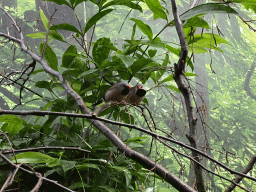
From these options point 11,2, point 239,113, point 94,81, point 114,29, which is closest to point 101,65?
point 94,81

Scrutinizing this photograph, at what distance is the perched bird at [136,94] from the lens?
470 millimetres

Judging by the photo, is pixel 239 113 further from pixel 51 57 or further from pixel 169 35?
pixel 51 57

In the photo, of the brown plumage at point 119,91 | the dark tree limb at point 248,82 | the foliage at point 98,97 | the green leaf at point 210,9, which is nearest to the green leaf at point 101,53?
the foliage at point 98,97

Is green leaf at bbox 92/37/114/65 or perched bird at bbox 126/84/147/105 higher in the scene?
green leaf at bbox 92/37/114/65

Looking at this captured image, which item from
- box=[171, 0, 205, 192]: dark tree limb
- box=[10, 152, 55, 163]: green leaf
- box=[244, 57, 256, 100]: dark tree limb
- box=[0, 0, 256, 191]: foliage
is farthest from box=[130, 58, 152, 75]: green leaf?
box=[244, 57, 256, 100]: dark tree limb

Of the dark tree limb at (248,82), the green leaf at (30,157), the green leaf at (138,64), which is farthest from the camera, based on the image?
the dark tree limb at (248,82)

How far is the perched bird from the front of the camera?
1.54 ft

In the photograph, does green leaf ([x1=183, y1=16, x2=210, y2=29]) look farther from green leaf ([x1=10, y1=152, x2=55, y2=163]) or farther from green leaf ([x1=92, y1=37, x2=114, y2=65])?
green leaf ([x1=10, y1=152, x2=55, y2=163])

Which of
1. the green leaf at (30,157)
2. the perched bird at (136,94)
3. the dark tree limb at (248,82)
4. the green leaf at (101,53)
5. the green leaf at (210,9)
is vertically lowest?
the dark tree limb at (248,82)

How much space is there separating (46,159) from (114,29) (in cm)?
489

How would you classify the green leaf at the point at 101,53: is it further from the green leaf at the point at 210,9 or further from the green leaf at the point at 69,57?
the green leaf at the point at 210,9

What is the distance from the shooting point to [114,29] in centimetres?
495

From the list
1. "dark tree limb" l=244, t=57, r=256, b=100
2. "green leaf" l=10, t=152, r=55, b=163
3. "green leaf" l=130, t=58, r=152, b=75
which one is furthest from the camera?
"dark tree limb" l=244, t=57, r=256, b=100

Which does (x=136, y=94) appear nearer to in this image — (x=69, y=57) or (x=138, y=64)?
(x=138, y=64)
